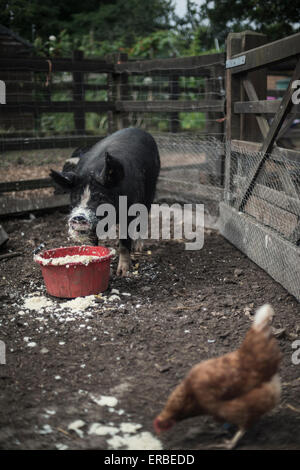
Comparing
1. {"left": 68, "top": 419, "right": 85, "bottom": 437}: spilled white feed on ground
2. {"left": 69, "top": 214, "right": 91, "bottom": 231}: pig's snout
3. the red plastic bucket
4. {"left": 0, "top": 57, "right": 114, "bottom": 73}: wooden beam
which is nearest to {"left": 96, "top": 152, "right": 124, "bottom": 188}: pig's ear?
{"left": 69, "top": 214, "right": 91, "bottom": 231}: pig's snout

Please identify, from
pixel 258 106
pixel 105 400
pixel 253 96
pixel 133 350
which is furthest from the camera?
pixel 253 96

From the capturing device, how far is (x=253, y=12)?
34.6ft

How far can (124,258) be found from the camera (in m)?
4.37

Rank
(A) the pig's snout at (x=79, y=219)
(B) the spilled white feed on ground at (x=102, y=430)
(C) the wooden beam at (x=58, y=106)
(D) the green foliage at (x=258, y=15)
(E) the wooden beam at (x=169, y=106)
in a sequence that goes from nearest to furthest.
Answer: (B) the spilled white feed on ground at (x=102, y=430) → (A) the pig's snout at (x=79, y=219) → (E) the wooden beam at (x=169, y=106) → (C) the wooden beam at (x=58, y=106) → (D) the green foliage at (x=258, y=15)

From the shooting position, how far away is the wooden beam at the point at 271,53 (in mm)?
3547

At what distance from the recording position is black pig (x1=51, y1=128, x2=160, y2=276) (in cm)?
388

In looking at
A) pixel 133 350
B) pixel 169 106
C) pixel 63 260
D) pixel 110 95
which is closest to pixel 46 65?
pixel 110 95

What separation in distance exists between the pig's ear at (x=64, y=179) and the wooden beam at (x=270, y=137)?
→ 159 cm

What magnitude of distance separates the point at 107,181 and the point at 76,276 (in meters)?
0.86

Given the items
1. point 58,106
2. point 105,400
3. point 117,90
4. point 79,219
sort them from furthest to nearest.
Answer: point 117,90
point 58,106
point 79,219
point 105,400

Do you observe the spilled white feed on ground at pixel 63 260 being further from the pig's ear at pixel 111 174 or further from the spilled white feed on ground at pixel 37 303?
the pig's ear at pixel 111 174

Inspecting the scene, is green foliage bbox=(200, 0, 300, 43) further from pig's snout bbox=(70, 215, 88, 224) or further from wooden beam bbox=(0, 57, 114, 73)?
pig's snout bbox=(70, 215, 88, 224)

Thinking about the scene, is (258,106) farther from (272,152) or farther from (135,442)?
(135,442)

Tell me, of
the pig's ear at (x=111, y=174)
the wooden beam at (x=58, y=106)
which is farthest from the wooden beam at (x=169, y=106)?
the pig's ear at (x=111, y=174)
